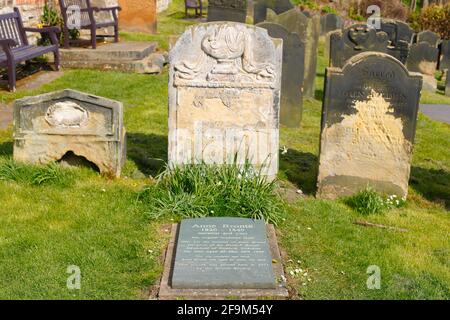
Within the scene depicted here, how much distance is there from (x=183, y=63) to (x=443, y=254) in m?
3.10

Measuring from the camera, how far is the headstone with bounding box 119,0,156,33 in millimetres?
16359

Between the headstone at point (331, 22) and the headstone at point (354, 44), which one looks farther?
the headstone at point (331, 22)

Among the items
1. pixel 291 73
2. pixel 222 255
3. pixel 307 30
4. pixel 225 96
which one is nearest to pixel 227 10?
pixel 307 30

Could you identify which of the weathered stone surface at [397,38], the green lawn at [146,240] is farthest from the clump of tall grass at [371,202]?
the weathered stone surface at [397,38]

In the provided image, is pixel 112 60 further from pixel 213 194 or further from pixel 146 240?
pixel 146 240

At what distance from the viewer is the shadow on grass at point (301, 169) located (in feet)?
22.6

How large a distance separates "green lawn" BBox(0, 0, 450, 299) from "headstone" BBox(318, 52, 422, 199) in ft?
1.17

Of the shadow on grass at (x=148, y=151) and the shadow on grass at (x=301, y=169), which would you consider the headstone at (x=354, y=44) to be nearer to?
the shadow on grass at (x=301, y=169)

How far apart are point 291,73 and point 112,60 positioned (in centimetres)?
433

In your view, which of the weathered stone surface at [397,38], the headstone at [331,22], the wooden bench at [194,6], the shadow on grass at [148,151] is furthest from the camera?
the wooden bench at [194,6]

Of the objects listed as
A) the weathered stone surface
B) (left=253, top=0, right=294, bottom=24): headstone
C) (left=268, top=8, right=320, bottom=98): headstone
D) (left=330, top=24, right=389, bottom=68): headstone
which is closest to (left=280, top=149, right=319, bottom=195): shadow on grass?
(left=268, top=8, right=320, bottom=98): headstone

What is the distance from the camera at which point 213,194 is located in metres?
5.67

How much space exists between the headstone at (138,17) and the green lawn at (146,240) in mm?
9331
